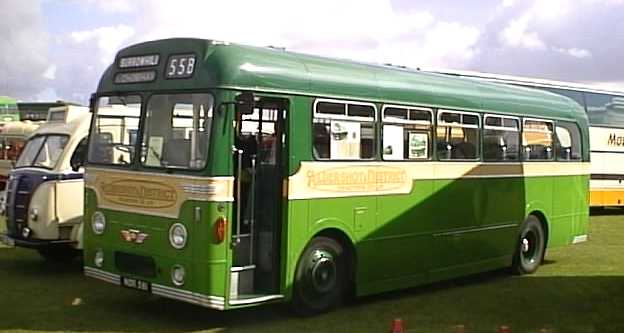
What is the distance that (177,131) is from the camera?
922cm

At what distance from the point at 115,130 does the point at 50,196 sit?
121 inches

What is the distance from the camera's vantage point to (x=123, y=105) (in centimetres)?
998

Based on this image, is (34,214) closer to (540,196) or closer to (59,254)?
(59,254)

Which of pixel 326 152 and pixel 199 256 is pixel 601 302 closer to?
pixel 326 152

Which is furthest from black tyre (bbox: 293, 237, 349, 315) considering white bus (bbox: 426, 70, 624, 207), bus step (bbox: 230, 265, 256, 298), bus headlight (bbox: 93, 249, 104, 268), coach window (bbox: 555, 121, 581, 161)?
white bus (bbox: 426, 70, 624, 207)

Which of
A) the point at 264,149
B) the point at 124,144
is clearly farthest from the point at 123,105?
the point at 264,149

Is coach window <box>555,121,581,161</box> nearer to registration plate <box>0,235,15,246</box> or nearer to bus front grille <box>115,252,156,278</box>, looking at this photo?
bus front grille <box>115,252,156,278</box>

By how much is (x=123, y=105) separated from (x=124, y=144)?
0.52 metres

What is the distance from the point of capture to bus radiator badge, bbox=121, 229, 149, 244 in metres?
9.42

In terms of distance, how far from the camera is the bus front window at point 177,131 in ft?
29.4

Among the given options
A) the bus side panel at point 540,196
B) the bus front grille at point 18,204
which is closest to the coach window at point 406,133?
the bus side panel at point 540,196

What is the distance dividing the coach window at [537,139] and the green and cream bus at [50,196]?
6808 millimetres

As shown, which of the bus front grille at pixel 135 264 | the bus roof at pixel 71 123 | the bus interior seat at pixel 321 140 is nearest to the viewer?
the bus front grille at pixel 135 264

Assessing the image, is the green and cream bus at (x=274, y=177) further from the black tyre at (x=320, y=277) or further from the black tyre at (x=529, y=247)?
the black tyre at (x=529, y=247)
